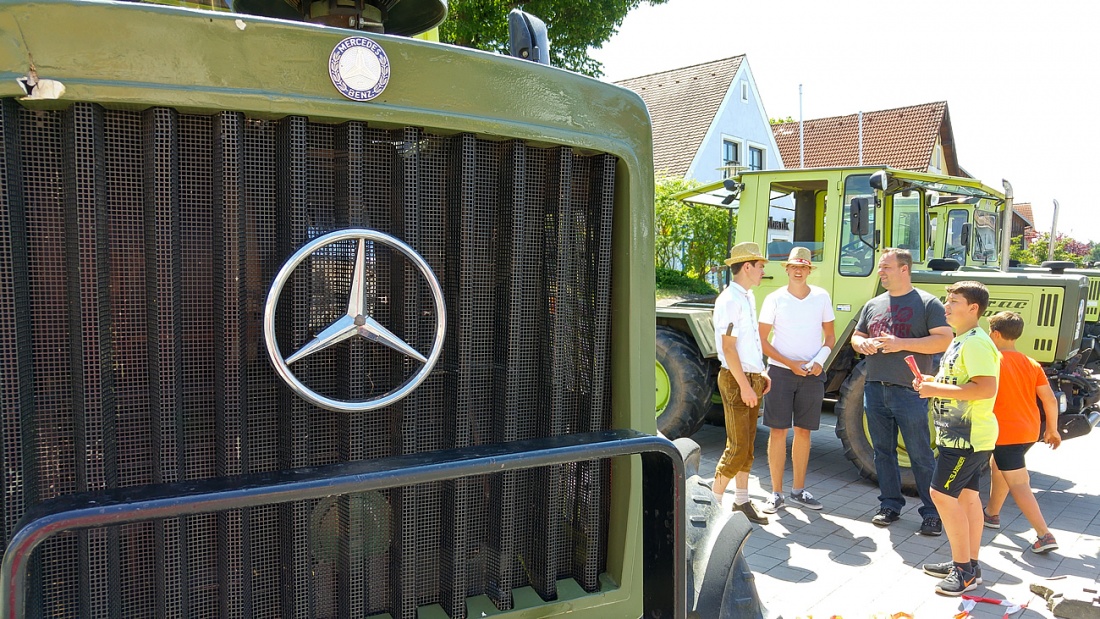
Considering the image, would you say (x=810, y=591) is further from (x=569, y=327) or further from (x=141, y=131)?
(x=141, y=131)

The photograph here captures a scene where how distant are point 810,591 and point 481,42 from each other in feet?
29.9

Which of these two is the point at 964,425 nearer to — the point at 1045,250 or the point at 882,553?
the point at 882,553

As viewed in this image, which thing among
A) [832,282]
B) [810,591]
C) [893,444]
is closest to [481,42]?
[832,282]

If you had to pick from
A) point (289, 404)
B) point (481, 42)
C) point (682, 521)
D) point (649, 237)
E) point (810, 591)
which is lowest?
point (810, 591)

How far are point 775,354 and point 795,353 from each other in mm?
135

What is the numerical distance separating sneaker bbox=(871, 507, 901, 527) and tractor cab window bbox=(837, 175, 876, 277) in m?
2.03

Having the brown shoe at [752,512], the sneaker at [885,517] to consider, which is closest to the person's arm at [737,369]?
the brown shoe at [752,512]

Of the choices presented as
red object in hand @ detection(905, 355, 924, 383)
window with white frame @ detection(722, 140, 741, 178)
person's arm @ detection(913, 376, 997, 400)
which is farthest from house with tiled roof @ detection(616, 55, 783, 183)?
person's arm @ detection(913, 376, 997, 400)

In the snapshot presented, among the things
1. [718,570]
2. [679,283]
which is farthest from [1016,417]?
[679,283]

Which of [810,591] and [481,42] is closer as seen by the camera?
[810,591]

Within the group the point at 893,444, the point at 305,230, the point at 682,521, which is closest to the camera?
the point at 305,230

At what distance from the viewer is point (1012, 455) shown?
15.9 ft

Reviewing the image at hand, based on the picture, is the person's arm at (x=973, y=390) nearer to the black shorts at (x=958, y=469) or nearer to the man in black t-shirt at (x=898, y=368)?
the black shorts at (x=958, y=469)

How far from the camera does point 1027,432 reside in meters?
4.79
